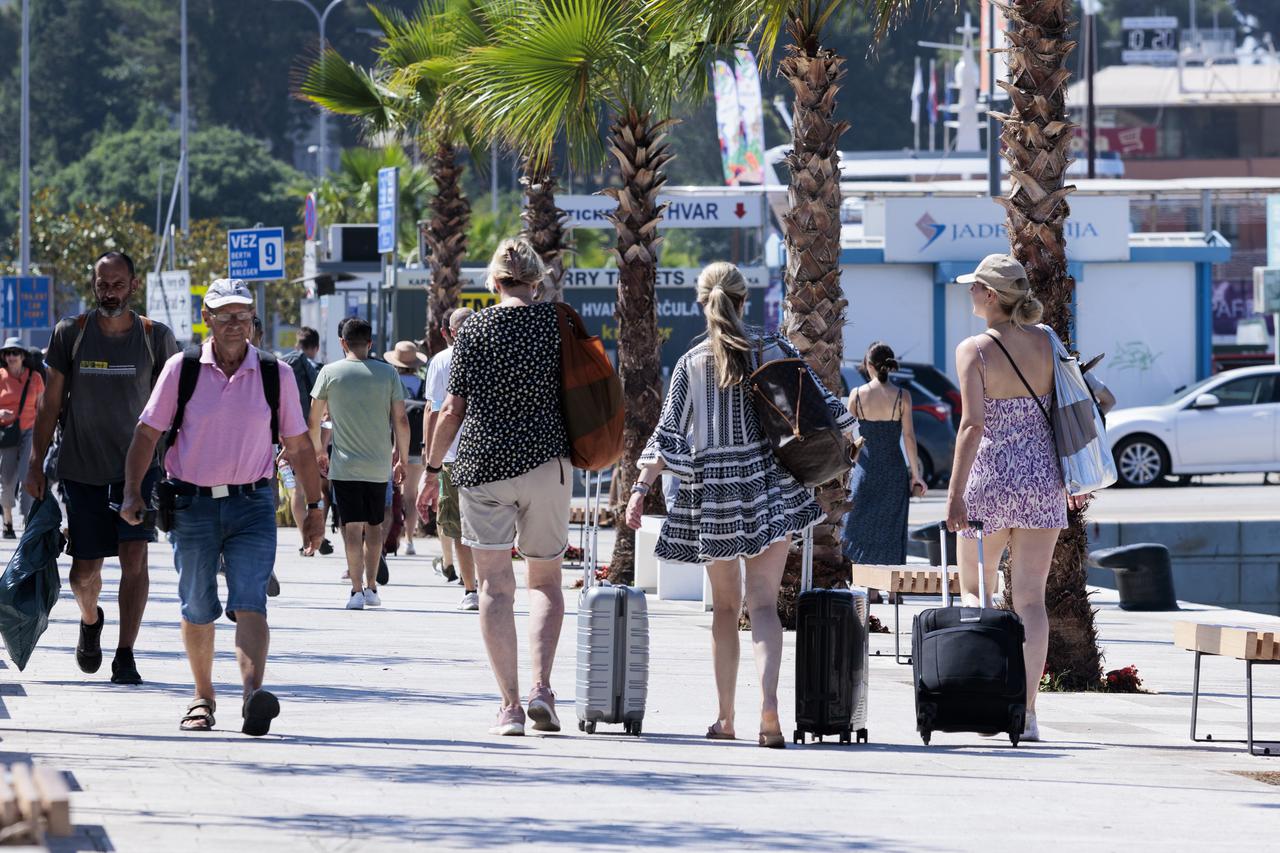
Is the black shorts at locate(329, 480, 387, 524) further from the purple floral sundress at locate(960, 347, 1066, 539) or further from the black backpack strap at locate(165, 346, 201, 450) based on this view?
the purple floral sundress at locate(960, 347, 1066, 539)

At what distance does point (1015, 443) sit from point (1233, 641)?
42.1 inches

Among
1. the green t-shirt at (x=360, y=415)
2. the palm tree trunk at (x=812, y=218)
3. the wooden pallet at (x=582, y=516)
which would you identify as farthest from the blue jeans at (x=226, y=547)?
the wooden pallet at (x=582, y=516)

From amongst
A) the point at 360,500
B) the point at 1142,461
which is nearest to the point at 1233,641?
the point at 360,500

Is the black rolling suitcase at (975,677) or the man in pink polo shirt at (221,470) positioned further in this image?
the black rolling suitcase at (975,677)

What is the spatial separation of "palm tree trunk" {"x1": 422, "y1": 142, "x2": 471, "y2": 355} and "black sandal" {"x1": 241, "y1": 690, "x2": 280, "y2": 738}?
15.8m

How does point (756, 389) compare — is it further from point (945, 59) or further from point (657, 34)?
point (945, 59)

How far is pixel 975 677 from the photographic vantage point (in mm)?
8188

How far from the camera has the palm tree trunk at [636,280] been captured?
15484mm

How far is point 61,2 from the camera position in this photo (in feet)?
308

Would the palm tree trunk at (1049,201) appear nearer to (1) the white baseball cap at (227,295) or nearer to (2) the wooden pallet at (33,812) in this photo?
(1) the white baseball cap at (227,295)

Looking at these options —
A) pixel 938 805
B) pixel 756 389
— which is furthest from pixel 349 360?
pixel 938 805

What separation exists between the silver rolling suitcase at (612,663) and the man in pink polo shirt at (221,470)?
1.13 m

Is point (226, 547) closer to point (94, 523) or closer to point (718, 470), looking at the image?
point (94, 523)

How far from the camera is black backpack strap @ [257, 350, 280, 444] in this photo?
8078 mm
